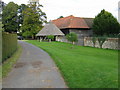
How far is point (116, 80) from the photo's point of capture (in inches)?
243

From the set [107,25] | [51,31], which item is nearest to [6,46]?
[107,25]

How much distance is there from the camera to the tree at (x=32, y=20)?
4541 cm

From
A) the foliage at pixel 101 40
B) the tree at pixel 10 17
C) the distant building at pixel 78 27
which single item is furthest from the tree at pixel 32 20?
the foliage at pixel 101 40

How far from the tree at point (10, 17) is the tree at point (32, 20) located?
460 inches

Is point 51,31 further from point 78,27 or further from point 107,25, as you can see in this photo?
point 107,25

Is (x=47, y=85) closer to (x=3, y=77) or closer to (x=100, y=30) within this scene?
(x=3, y=77)

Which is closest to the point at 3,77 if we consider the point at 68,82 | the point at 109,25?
the point at 68,82

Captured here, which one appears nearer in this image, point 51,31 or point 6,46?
point 6,46

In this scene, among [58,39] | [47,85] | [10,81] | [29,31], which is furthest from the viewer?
[29,31]

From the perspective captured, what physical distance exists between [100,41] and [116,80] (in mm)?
19216

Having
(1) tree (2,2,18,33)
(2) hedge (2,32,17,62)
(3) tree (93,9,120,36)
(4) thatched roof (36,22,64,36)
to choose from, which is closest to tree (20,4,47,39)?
(4) thatched roof (36,22,64,36)

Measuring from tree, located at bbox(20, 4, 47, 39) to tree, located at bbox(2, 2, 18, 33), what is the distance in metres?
11.7

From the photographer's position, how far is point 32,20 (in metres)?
46.1

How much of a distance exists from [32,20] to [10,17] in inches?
536
